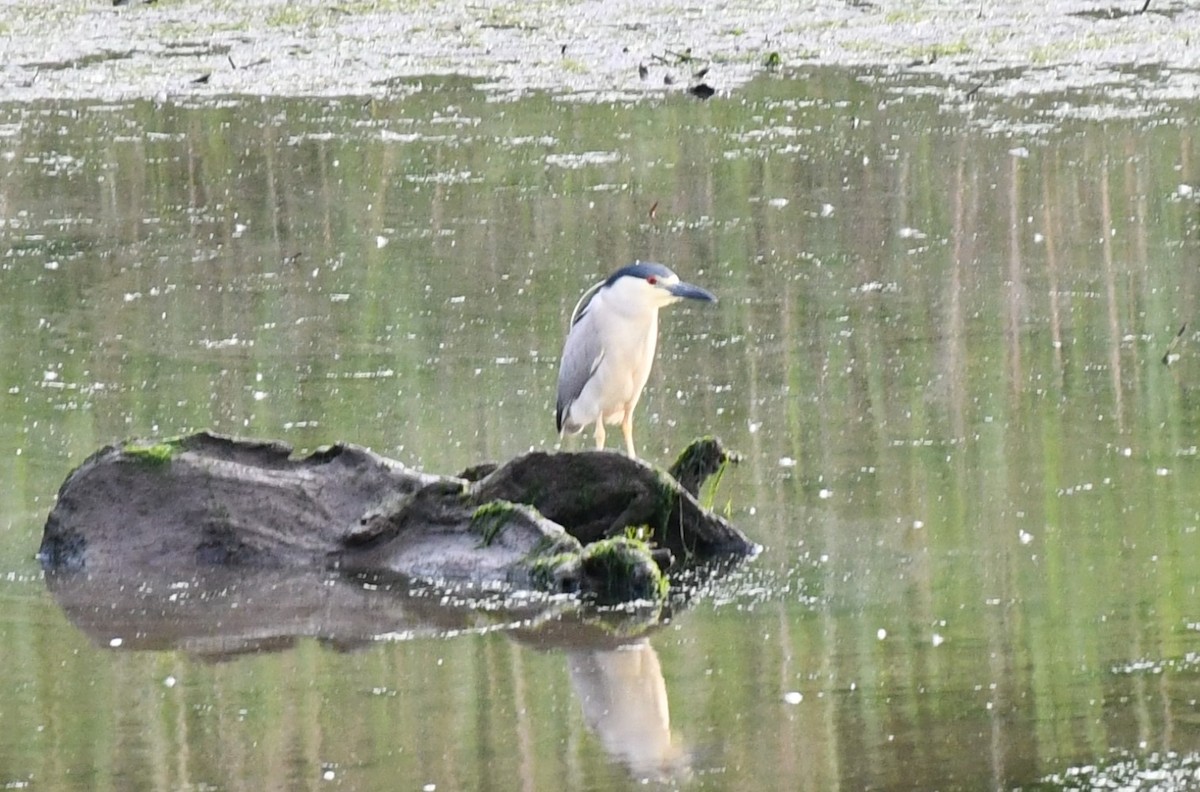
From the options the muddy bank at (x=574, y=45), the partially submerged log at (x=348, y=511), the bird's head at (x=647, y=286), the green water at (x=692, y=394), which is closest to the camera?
the green water at (x=692, y=394)

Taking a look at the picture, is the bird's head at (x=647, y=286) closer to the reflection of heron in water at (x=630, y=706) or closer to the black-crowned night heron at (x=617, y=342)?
the black-crowned night heron at (x=617, y=342)

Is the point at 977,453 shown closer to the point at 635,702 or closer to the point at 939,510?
the point at 939,510

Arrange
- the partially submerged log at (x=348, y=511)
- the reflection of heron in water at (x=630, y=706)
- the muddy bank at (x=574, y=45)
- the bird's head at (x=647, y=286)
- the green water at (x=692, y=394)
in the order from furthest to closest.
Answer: the muddy bank at (x=574, y=45) → the bird's head at (x=647, y=286) → the partially submerged log at (x=348, y=511) → the green water at (x=692, y=394) → the reflection of heron in water at (x=630, y=706)

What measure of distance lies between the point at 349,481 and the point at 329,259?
458 cm

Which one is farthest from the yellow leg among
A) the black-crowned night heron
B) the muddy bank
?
the muddy bank

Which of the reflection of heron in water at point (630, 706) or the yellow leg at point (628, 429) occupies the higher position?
the yellow leg at point (628, 429)

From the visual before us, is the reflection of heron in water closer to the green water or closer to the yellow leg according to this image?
the green water

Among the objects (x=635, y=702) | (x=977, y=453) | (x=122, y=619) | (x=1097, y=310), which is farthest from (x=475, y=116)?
(x=635, y=702)

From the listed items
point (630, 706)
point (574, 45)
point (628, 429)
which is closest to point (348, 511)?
point (628, 429)

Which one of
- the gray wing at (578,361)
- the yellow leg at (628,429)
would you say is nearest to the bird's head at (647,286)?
the gray wing at (578,361)

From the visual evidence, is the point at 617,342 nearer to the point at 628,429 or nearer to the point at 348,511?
the point at 628,429

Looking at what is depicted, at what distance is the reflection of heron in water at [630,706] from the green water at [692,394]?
0.01 meters

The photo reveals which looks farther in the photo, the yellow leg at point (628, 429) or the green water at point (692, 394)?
the yellow leg at point (628, 429)

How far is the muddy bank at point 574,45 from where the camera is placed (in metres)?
17.0
